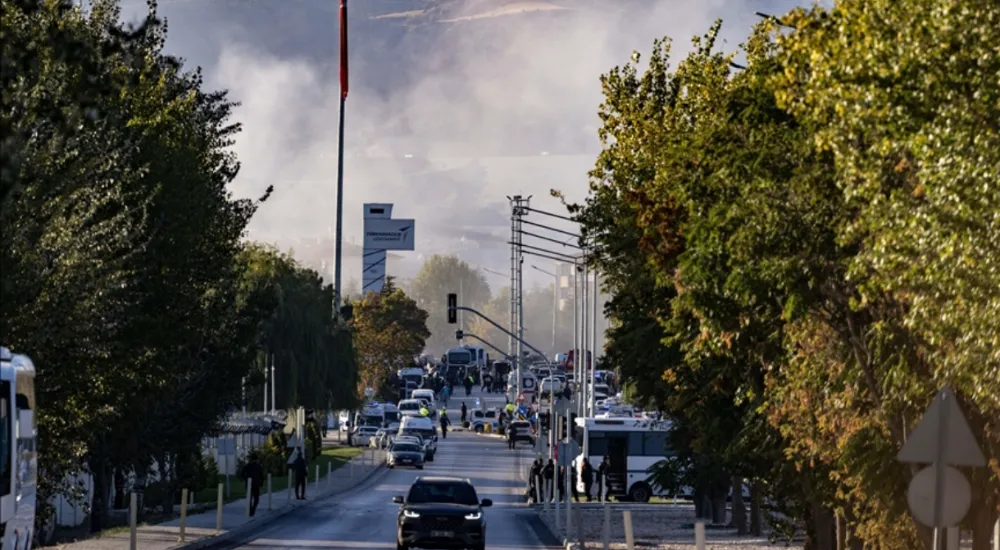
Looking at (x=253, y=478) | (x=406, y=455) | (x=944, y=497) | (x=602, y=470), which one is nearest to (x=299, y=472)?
(x=602, y=470)

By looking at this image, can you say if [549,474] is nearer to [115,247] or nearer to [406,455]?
[406,455]

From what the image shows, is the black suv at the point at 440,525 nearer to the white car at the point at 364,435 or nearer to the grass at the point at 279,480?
the grass at the point at 279,480

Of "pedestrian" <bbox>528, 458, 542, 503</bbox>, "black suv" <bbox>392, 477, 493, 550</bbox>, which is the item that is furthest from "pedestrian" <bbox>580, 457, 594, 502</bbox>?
"black suv" <bbox>392, 477, 493, 550</bbox>

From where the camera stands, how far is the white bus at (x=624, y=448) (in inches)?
2872

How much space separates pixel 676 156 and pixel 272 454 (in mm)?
53420

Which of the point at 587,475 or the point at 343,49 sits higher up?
the point at 343,49

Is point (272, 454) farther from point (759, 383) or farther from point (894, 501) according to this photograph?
point (894, 501)

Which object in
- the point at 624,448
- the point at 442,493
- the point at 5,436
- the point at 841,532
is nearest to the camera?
the point at 5,436

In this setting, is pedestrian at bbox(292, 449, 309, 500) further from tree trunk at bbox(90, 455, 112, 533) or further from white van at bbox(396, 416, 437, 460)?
white van at bbox(396, 416, 437, 460)

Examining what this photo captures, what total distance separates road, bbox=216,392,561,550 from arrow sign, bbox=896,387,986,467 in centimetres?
2358

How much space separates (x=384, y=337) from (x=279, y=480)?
92.6 meters

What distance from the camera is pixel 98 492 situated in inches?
1764

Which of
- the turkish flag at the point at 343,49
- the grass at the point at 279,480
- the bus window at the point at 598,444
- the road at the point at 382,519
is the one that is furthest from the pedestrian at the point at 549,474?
the turkish flag at the point at 343,49

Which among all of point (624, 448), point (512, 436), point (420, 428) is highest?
point (420, 428)
